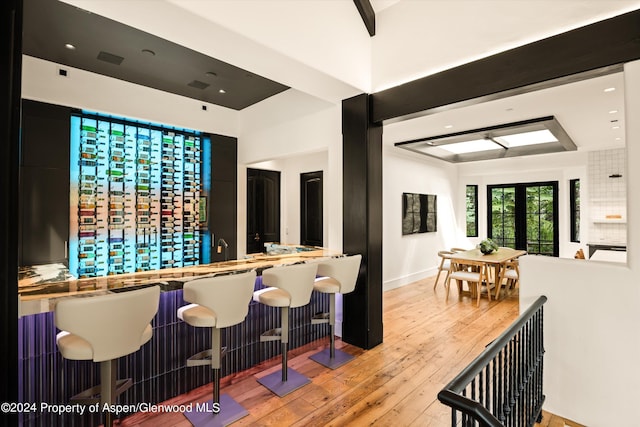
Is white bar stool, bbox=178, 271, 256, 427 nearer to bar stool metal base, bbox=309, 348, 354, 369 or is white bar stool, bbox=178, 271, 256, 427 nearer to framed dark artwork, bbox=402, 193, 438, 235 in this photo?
bar stool metal base, bbox=309, 348, 354, 369

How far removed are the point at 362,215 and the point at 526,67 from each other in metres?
1.86

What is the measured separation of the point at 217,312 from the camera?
2.29 m

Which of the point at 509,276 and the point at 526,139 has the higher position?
the point at 526,139

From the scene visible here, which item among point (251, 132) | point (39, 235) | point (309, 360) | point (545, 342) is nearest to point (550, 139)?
point (545, 342)

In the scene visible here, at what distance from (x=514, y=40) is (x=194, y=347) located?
11.6ft

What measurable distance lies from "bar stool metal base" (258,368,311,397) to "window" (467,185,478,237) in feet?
23.9

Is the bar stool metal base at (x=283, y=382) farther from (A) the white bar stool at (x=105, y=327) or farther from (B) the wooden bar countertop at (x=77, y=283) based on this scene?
(A) the white bar stool at (x=105, y=327)

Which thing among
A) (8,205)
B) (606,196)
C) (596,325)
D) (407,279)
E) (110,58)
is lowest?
(407,279)

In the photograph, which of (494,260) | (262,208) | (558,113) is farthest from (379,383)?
(262,208)

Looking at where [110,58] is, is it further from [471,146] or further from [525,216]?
[525,216]

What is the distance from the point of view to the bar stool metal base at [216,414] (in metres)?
2.25

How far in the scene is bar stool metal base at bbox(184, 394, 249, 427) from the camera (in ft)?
7.38

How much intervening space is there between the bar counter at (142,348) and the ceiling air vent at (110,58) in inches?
89.3

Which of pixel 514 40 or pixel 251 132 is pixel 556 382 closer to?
pixel 514 40
